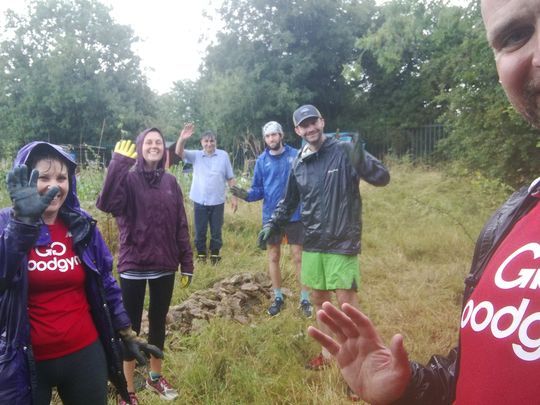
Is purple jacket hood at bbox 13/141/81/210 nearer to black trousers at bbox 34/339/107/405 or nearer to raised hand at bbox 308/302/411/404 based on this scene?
black trousers at bbox 34/339/107/405

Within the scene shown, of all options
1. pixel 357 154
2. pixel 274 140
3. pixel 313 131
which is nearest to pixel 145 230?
pixel 313 131

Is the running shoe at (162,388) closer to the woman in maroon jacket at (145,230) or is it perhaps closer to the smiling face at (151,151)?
the woman in maroon jacket at (145,230)

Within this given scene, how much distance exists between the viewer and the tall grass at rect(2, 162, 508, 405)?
3102mm

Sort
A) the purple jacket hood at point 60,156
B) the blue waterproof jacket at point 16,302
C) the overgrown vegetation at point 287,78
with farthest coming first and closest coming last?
the overgrown vegetation at point 287,78 → the purple jacket hood at point 60,156 → the blue waterproof jacket at point 16,302

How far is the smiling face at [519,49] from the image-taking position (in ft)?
2.77

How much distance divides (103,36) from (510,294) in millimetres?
34133

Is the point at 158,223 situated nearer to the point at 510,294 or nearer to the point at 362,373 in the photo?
the point at 362,373

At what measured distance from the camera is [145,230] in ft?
10.2

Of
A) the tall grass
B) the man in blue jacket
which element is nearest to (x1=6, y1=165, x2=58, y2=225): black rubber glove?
the tall grass

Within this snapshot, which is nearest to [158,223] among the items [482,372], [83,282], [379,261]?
[83,282]

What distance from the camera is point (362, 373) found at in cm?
121

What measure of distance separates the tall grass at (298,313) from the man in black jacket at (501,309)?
179 centimetres

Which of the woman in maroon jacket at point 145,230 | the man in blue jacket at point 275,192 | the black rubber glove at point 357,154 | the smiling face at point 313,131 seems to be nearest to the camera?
the woman in maroon jacket at point 145,230

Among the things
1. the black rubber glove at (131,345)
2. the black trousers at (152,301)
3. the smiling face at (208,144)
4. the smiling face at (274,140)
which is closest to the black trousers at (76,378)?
the black rubber glove at (131,345)
